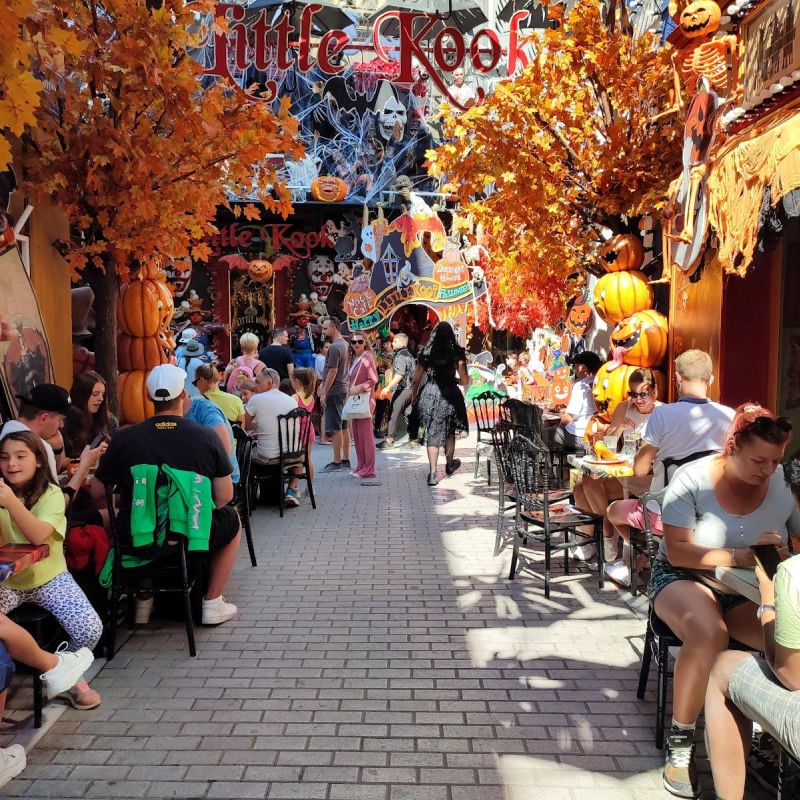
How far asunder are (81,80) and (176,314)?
55.5ft

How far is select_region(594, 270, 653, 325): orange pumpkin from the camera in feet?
21.2

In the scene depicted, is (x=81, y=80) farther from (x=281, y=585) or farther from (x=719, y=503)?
(x=719, y=503)

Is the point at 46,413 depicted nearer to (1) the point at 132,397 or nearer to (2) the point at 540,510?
(1) the point at 132,397

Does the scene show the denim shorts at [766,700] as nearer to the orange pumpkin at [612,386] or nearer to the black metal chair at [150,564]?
the black metal chair at [150,564]

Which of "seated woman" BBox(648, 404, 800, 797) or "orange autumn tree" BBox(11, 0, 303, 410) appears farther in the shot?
"orange autumn tree" BBox(11, 0, 303, 410)

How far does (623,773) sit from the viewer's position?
9.95 feet

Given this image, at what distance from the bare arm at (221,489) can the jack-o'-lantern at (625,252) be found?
4.11 m

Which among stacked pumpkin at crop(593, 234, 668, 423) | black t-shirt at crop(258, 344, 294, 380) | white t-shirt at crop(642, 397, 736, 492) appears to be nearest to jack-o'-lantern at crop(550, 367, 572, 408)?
stacked pumpkin at crop(593, 234, 668, 423)

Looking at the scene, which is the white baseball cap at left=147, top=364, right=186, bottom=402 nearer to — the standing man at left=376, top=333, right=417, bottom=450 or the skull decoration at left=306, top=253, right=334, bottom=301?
the standing man at left=376, top=333, right=417, bottom=450

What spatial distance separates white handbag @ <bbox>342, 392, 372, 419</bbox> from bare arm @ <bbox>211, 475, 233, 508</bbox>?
4.75 meters

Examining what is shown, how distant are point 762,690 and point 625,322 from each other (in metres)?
4.35

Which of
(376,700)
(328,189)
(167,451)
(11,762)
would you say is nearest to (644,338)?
(376,700)

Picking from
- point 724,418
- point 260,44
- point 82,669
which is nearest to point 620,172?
point 724,418

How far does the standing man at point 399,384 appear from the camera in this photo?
12.2 meters
